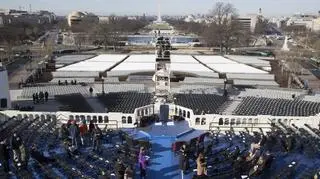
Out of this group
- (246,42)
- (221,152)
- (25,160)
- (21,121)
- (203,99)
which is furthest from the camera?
(246,42)

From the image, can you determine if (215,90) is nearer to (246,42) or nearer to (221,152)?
(221,152)

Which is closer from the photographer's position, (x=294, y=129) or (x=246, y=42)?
(x=294, y=129)

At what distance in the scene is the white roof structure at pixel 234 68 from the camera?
158 ft

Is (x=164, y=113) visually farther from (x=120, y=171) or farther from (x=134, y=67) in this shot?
(x=134, y=67)

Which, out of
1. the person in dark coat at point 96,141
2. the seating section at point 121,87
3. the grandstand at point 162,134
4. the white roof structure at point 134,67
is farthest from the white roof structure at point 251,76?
the person in dark coat at point 96,141

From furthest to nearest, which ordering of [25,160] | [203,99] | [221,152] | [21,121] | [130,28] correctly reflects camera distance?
[130,28] → [203,99] → [21,121] → [221,152] → [25,160]

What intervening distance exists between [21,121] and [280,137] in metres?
11.5

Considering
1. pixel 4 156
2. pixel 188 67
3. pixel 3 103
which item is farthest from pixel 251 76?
pixel 4 156

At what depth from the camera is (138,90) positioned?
1289 inches

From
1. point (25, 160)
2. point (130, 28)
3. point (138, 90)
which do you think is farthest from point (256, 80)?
point (130, 28)

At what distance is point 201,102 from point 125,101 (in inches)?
213

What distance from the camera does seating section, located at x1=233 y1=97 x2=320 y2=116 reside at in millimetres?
24297

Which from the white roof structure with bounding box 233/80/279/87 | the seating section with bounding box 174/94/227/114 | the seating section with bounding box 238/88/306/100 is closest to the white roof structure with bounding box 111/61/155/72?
the white roof structure with bounding box 233/80/279/87

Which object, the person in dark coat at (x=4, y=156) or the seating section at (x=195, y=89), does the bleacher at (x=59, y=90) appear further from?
the person in dark coat at (x=4, y=156)
